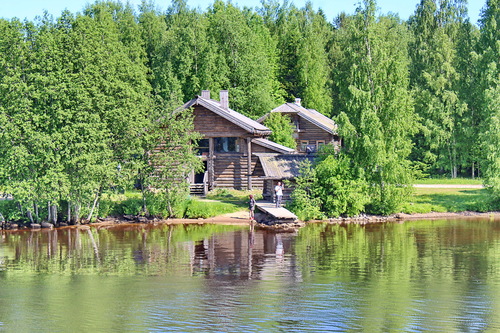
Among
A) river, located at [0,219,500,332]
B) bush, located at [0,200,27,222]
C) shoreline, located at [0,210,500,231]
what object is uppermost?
bush, located at [0,200,27,222]

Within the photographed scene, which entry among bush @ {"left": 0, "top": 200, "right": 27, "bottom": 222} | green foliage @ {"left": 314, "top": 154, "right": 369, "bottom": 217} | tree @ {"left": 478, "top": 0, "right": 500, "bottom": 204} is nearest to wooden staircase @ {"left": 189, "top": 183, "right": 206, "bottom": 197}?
green foliage @ {"left": 314, "top": 154, "right": 369, "bottom": 217}

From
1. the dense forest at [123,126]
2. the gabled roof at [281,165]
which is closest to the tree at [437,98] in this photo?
the dense forest at [123,126]

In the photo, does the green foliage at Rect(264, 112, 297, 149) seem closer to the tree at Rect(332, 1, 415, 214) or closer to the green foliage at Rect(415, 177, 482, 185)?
the green foliage at Rect(415, 177, 482, 185)

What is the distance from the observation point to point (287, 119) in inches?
2953

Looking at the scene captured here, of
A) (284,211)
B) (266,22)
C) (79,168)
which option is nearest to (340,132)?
(284,211)

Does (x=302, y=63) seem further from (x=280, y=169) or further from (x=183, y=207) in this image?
(x=183, y=207)

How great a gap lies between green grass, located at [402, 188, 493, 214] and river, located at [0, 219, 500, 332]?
6364 mm

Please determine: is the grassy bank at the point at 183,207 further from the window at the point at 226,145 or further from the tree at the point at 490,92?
the tree at the point at 490,92

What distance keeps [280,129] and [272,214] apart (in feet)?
81.8

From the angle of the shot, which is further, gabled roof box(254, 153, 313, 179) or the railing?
the railing

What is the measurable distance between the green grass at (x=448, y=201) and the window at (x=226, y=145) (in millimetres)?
14705

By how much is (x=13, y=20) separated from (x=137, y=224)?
A: 1518cm

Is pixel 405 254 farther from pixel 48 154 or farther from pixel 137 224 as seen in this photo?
pixel 48 154

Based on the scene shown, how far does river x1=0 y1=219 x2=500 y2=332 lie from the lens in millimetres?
25656
